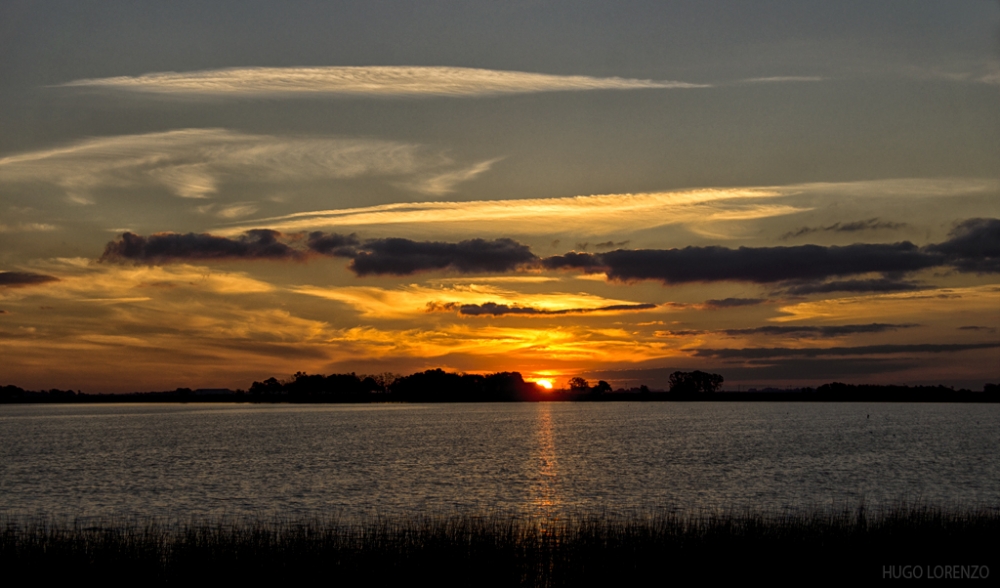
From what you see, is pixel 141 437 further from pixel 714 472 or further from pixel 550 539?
pixel 550 539

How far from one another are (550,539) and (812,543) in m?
7.55

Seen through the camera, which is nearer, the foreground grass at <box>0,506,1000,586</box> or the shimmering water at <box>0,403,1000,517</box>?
the foreground grass at <box>0,506,1000,586</box>


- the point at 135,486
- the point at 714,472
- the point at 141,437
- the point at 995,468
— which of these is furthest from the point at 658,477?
the point at 141,437

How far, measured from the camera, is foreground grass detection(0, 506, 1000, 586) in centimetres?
2259

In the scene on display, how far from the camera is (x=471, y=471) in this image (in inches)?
2562

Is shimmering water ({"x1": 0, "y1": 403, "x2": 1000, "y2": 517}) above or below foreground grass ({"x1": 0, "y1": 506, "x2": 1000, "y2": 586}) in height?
below

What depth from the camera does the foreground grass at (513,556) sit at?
22.6 metres

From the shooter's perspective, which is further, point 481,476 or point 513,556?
point 481,476

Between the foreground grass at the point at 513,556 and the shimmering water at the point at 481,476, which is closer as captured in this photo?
the foreground grass at the point at 513,556

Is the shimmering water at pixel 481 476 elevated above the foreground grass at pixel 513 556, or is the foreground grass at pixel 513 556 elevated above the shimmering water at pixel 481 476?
the foreground grass at pixel 513 556

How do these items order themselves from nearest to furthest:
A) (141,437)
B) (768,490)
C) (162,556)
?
(162,556)
(768,490)
(141,437)

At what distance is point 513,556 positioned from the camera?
24188 mm

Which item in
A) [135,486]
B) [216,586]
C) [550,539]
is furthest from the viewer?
[135,486]

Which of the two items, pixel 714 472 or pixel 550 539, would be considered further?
pixel 714 472
